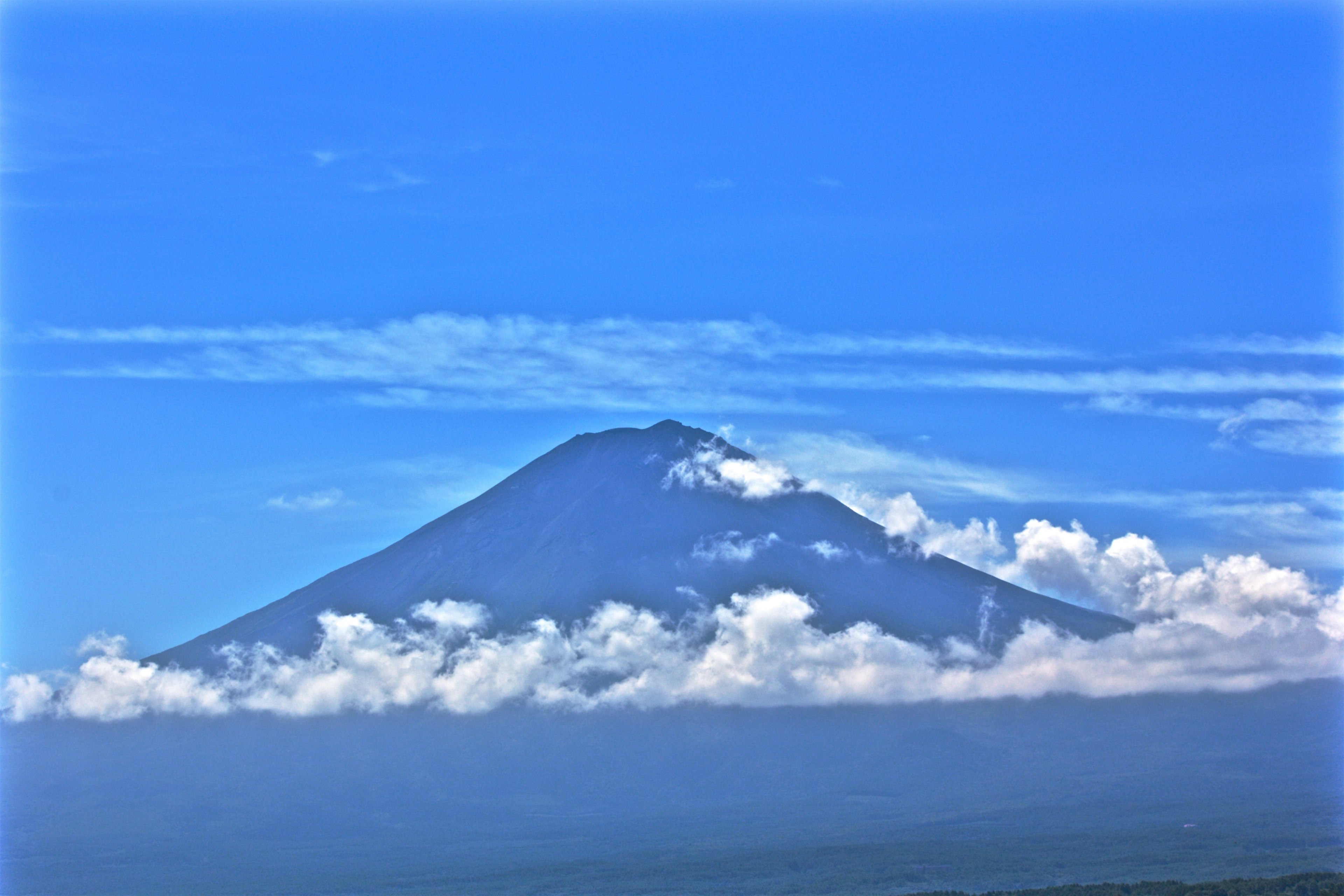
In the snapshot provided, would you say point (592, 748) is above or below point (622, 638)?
below

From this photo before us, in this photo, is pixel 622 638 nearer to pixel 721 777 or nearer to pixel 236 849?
pixel 721 777

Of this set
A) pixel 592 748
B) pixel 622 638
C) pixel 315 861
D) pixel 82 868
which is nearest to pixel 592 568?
pixel 622 638

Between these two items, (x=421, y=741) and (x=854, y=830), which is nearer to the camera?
(x=854, y=830)

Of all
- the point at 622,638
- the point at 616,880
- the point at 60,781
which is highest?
the point at 622,638

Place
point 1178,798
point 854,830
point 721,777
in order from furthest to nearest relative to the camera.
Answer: point 721,777, point 1178,798, point 854,830

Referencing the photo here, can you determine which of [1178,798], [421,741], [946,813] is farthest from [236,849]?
[1178,798]

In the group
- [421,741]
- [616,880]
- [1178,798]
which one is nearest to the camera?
[616,880]
